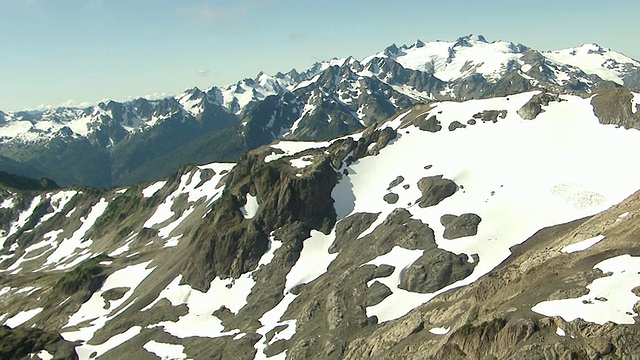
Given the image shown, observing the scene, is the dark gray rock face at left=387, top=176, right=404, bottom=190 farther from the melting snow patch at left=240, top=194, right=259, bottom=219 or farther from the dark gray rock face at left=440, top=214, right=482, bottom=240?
the melting snow patch at left=240, top=194, right=259, bottom=219

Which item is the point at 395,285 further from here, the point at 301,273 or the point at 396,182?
the point at 396,182

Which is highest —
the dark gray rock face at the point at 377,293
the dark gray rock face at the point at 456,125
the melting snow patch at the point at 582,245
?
the melting snow patch at the point at 582,245

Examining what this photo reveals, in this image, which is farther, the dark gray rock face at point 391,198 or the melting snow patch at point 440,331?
the dark gray rock face at point 391,198

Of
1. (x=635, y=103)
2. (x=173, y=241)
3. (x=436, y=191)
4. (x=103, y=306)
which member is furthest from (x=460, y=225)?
(x=173, y=241)

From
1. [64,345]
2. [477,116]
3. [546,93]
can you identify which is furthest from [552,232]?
[64,345]

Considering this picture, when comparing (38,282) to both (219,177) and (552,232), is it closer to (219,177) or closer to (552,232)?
(219,177)

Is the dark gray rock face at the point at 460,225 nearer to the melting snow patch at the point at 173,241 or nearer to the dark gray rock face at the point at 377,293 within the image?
the dark gray rock face at the point at 377,293

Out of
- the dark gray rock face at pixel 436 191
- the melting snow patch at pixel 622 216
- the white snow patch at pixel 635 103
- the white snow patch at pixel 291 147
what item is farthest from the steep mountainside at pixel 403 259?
the white snow patch at pixel 291 147
